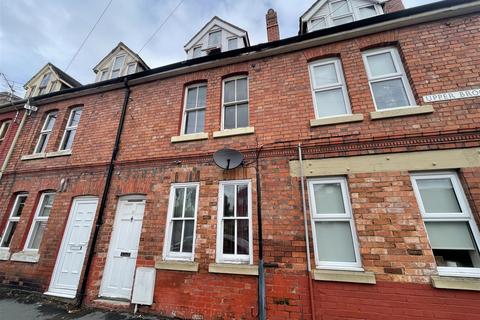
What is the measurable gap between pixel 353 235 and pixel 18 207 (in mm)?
10965

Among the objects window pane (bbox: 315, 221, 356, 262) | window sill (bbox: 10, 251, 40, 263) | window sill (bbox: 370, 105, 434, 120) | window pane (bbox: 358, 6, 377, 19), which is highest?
window pane (bbox: 358, 6, 377, 19)

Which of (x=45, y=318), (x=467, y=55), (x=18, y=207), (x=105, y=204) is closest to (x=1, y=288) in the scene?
(x=18, y=207)

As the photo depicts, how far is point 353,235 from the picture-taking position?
13.5 ft

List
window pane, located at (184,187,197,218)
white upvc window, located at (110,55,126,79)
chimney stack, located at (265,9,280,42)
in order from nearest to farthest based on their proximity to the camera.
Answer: window pane, located at (184,187,197,218) → chimney stack, located at (265,9,280,42) → white upvc window, located at (110,55,126,79)

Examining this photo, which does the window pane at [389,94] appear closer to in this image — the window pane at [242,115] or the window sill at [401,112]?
the window sill at [401,112]

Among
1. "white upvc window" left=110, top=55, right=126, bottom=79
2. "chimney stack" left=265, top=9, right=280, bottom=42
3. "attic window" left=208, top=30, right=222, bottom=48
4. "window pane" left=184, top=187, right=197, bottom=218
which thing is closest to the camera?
"window pane" left=184, top=187, right=197, bottom=218

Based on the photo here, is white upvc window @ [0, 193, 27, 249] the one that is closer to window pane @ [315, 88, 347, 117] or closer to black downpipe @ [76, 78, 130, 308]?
black downpipe @ [76, 78, 130, 308]

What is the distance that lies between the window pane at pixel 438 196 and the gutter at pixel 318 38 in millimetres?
4034

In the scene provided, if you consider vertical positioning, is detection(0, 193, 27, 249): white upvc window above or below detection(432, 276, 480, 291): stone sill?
above

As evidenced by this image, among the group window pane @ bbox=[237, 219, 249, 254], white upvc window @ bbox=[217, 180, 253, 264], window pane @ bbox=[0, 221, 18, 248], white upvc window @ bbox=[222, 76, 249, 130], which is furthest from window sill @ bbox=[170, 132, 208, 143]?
window pane @ bbox=[0, 221, 18, 248]

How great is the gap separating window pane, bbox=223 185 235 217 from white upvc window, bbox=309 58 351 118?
2881 millimetres

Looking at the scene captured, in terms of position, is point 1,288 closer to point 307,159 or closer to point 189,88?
point 189,88

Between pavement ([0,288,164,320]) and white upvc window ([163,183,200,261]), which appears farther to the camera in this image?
white upvc window ([163,183,200,261])

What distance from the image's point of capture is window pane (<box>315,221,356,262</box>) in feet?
13.4
